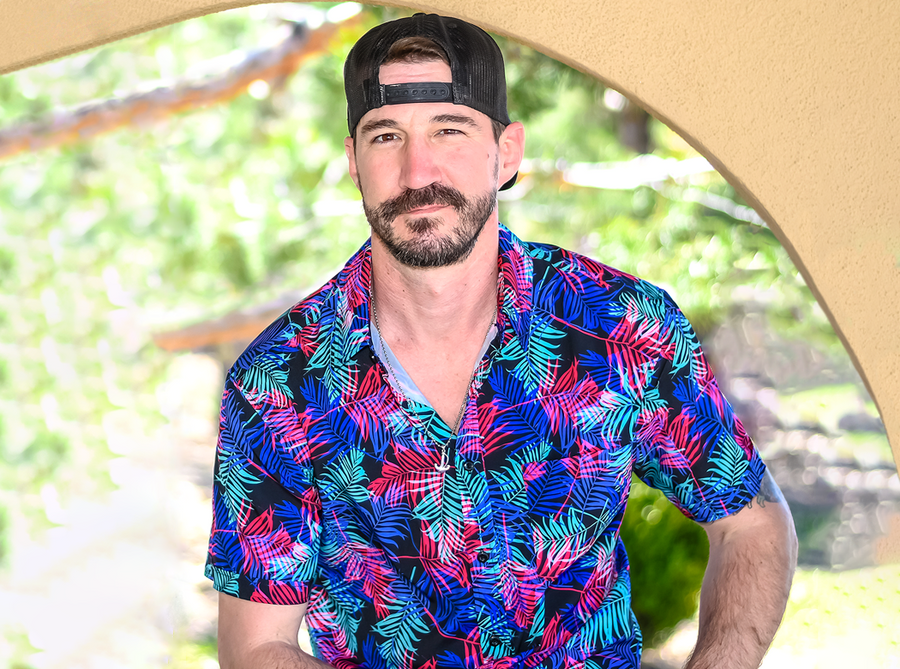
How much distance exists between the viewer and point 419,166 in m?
1.56

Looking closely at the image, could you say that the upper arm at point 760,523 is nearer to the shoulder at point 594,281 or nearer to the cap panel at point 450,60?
the shoulder at point 594,281

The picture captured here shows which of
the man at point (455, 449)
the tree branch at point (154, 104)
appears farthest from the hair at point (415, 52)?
the tree branch at point (154, 104)

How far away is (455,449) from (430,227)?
0.43 meters

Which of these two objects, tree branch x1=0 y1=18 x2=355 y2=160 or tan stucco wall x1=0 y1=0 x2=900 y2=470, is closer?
tan stucco wall x1=0 y1=0 x2=900 y2=470

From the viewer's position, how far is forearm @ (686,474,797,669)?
5.16 feet

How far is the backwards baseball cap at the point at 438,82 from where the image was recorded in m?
1.58

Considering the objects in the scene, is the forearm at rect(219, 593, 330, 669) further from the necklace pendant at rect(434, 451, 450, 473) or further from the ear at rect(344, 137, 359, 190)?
the ear at rect(344, 137, 359, 190)

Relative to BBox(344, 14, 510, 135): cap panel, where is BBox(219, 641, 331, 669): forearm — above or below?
below

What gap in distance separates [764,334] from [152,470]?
3594 mm

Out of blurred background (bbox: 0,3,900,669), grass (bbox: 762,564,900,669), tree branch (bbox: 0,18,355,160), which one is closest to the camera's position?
grass (bbox: 762,564,900,669)

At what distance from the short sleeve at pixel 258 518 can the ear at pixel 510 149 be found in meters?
0.73

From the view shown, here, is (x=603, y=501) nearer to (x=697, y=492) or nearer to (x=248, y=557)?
(x=697, y=492)

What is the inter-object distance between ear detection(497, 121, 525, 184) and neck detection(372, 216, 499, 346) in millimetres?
119

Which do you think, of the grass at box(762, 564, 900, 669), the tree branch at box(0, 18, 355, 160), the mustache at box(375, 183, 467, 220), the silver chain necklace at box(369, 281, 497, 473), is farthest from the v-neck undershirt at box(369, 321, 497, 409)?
the tree branch at box(0, 18, 355, 160)
